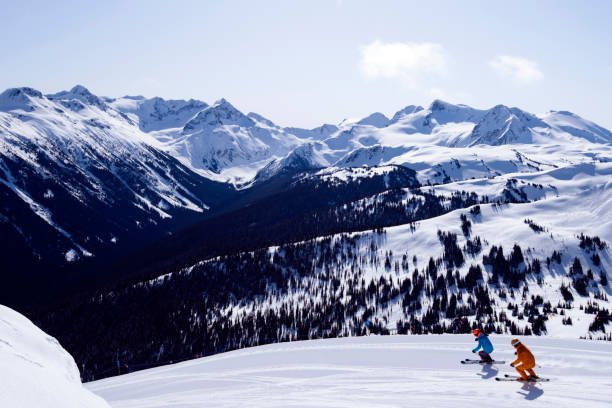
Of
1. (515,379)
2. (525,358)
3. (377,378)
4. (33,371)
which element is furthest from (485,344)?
(33,371)

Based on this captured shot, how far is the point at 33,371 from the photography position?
10.9 m

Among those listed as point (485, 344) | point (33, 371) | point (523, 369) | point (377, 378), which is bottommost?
point (377, 378)

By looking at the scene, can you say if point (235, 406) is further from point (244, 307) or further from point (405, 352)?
point (244, 307)

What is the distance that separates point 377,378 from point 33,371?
17.8 m

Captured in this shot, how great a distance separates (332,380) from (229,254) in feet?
583

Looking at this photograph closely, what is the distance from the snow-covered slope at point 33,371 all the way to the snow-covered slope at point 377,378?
872 cm

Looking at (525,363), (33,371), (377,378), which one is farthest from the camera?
(377,378)

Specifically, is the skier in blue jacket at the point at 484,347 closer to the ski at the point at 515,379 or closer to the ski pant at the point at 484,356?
the ski pant at the point at 484,356

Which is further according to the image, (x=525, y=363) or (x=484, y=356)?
(x=484, y=356)

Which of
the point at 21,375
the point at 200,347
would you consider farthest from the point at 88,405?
the point at 200,347

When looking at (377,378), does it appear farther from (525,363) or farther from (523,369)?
(525,363)

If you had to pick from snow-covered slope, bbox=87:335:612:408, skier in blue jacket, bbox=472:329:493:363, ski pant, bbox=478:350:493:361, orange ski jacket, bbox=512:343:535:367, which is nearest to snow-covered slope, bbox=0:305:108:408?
snow-covered slope, bbox=87:335:612:408

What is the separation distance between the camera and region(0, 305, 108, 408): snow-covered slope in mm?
9102

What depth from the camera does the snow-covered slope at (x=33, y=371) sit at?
9.10m
